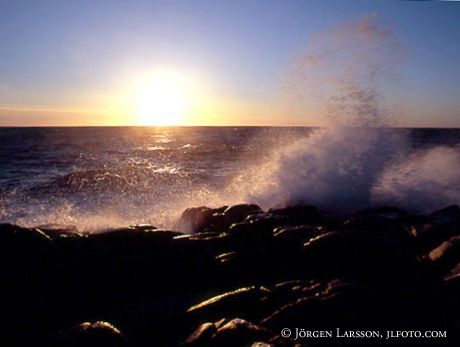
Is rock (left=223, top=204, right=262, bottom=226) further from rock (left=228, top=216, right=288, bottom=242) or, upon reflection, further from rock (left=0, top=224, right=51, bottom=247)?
rock (left=0, top=224, right=51, bottom=247)

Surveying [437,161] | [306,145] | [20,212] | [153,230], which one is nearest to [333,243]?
[153,230]

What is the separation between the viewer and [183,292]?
344 cm

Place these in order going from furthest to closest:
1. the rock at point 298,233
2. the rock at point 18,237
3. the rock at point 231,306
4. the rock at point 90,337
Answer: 1. the rock at point 298,233
2. the rock at point 18,237
3. the rock at point 231,306
4. the rock at point 90,337

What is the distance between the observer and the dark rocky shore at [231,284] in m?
2.38

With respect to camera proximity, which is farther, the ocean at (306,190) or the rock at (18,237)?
the ocean at (306,190)

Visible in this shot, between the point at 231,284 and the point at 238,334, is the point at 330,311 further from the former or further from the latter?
the point at 231,284

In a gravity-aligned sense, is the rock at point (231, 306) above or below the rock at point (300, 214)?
below

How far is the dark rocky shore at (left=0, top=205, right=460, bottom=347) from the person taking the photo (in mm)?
2379

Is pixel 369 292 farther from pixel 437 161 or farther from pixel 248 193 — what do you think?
pixel 437 161

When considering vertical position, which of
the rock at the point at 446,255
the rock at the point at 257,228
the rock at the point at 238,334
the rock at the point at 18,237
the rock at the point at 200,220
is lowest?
the rock at the point at 200,220

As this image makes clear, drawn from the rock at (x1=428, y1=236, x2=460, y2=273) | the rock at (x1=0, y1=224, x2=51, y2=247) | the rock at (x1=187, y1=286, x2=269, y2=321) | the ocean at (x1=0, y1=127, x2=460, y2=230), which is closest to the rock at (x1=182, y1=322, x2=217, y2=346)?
the rock at (x1=187, y1=286, x2=269, y2=321)

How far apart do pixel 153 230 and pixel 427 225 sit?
3401mm

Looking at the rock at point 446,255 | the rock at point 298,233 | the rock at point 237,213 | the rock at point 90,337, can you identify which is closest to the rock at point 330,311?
the rock at point 90,337

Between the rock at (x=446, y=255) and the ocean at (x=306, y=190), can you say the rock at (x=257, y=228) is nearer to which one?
the rock at (x=446, y=255)
